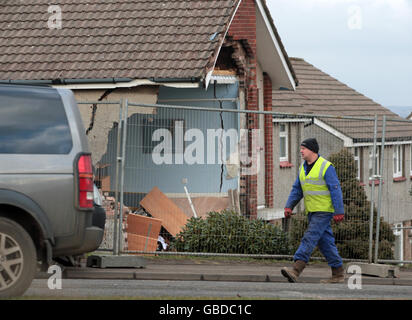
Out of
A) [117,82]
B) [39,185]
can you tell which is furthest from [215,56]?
[39,185]

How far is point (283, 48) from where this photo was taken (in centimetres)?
1997

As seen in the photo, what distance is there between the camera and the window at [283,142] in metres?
26.9

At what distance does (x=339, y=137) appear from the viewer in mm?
29266

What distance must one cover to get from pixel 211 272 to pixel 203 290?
193 cm

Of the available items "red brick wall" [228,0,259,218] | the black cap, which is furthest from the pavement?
"red brick wall" [228,0,259,218]

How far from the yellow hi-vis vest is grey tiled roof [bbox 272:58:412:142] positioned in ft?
54.0

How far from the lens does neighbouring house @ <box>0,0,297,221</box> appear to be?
1459 cm

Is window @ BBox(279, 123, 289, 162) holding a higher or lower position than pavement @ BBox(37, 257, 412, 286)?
higher

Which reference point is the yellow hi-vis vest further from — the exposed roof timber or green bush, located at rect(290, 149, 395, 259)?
the exposed roof timber

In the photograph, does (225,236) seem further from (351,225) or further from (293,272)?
(293,272)

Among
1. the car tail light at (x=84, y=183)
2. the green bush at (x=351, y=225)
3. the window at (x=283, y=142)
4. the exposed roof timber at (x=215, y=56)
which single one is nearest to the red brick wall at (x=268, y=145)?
the exposed roof timber at (x=215, y=56)

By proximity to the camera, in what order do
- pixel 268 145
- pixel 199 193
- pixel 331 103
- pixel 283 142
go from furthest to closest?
1. pixel 331 103
2. pixel 283 142
3. pixel 268 145
4. pixel 199 193

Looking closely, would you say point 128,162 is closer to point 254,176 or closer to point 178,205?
point 178,205

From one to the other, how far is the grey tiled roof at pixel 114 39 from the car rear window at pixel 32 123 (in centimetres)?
743
